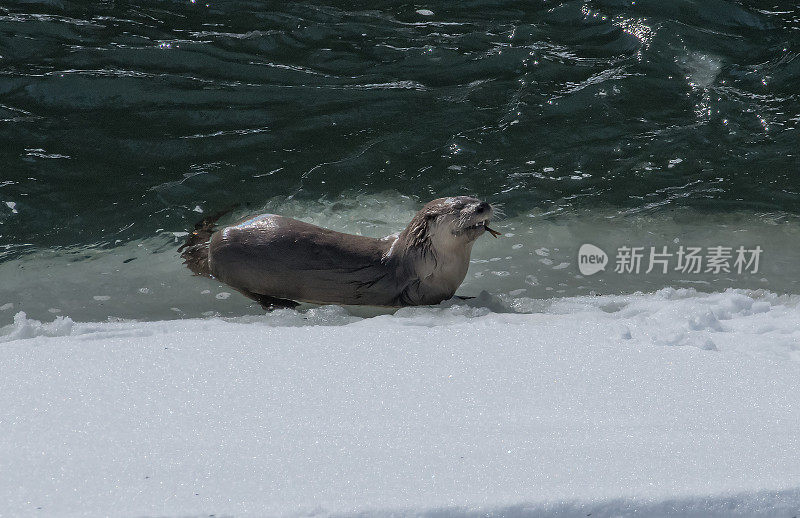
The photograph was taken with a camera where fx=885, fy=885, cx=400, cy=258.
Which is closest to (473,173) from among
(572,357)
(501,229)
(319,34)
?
(501,229)

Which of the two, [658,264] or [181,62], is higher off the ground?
[181,62]

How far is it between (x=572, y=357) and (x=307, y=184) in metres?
3.01

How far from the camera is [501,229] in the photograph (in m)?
5.24

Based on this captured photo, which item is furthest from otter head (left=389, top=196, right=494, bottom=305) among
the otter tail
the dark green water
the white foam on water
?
the otter tail

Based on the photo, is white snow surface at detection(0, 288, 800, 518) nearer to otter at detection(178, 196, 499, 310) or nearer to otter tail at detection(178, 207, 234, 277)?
otter at detection(178, 196, 499, 310)

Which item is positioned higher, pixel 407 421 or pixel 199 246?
pixel 407 421

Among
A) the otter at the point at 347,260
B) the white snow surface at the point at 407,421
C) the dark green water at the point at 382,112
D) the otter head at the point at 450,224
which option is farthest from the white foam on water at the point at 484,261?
the white snow surface at the point at 407,421

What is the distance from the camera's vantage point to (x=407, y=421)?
257 centimetres

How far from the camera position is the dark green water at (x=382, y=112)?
5488 millimetres

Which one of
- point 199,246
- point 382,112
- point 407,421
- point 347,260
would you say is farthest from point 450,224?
point 382,112

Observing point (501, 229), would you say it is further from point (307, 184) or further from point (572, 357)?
point (572, 357)

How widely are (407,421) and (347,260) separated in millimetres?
1919

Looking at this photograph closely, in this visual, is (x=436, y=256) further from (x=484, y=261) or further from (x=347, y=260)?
(x=484, y=261)

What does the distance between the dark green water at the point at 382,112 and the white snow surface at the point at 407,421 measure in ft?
4.70
